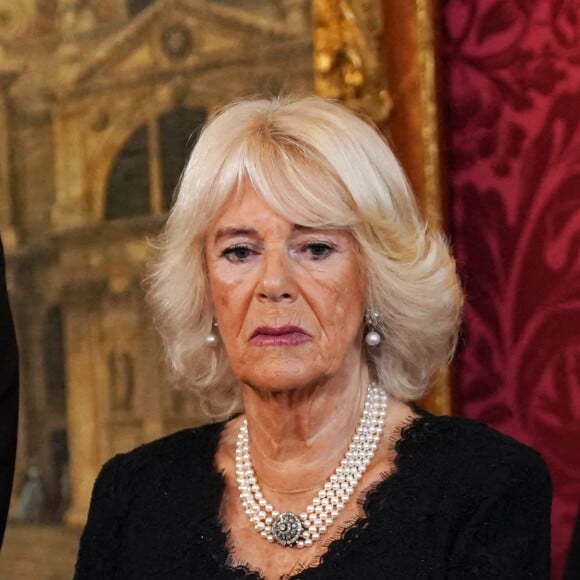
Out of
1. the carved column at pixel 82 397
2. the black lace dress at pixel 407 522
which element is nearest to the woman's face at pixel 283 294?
the black lace dress at pixel 407 522

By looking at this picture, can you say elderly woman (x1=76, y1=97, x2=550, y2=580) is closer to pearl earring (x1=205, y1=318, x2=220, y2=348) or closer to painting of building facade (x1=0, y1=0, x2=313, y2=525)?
pearl earring (x1=205, y1=318, x2=220, y2=348)

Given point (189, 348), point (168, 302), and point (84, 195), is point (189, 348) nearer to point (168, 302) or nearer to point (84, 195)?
point (168, 302)

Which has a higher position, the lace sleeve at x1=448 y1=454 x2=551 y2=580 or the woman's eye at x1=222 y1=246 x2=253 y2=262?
the woman's eye at x1=222 y1=246 x2=253 y2=262

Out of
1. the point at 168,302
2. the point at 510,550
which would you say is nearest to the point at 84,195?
the point at 168,302

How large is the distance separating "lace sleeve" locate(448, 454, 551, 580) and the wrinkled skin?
24 cm

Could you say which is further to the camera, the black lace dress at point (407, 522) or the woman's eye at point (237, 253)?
the woman's eye at point (237, 253)

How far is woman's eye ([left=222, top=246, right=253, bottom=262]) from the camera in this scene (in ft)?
6.75

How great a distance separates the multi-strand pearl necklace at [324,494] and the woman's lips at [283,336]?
0.25 metres

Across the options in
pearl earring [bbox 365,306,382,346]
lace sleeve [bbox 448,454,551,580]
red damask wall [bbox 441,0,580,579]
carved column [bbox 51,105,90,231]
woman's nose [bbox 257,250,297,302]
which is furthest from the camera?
carved column [bbox 51,105,90,231]

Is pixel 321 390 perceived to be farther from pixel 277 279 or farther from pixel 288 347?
pixel 277 279

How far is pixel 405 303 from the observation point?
7.00 feet

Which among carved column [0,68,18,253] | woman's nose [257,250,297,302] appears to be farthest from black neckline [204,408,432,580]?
carved column [0,68,18,253]

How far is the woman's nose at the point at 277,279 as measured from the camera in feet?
6.49

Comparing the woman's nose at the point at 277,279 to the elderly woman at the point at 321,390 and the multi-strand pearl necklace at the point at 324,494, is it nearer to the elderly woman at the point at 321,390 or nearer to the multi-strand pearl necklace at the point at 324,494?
the elderly woman at the point at 321,390
